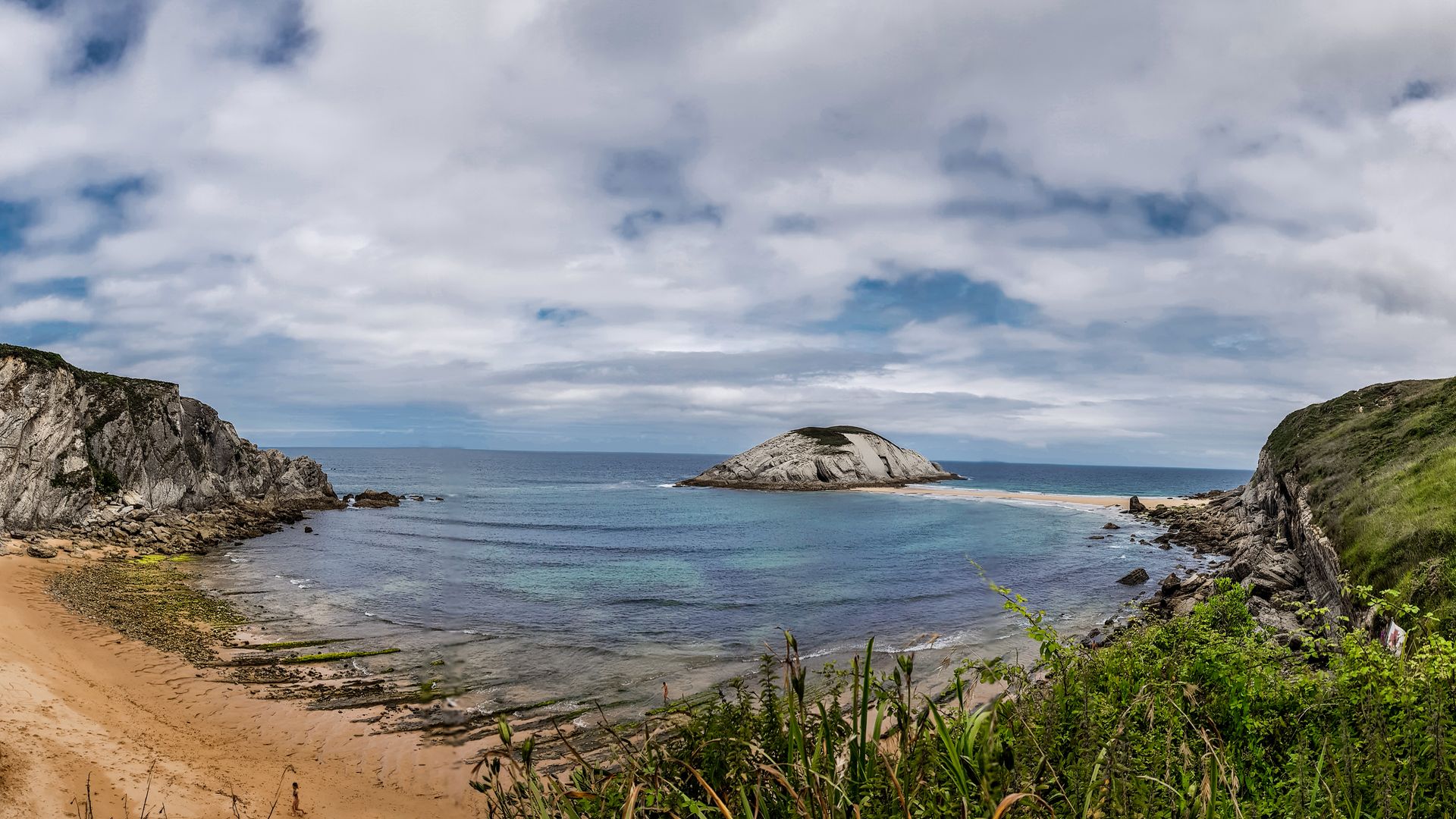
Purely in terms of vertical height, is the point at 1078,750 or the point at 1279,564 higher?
the point at 1078,750

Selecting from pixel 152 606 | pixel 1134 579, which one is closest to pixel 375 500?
pixel 152 606

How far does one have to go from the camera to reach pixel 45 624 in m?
24.2

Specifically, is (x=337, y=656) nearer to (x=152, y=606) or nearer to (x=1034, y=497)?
(x=152, y=606)

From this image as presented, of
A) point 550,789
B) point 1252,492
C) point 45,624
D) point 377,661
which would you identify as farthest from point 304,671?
point 1252,492

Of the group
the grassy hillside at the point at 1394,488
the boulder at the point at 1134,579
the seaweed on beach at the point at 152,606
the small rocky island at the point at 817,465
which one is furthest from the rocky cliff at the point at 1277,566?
the small rocky island at the point at 817,465

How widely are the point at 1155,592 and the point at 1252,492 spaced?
30162 millimetres

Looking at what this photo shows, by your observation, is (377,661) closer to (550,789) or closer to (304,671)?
(304,671)

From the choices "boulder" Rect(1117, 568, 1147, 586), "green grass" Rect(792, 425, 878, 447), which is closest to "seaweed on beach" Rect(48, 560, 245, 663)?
"boulder" Rect(1117, 568, 1147, 586)

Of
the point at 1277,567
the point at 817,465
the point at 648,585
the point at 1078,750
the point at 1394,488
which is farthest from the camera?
the point at 817,465

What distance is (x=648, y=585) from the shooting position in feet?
119

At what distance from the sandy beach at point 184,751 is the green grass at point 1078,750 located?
1047cm

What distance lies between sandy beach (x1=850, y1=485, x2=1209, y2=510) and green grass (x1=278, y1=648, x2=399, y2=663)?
88.3m

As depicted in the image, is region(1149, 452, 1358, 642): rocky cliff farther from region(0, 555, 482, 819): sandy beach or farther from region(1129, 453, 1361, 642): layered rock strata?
region(0, 555, 482, 819): sandy beach

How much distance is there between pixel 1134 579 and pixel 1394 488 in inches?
696
